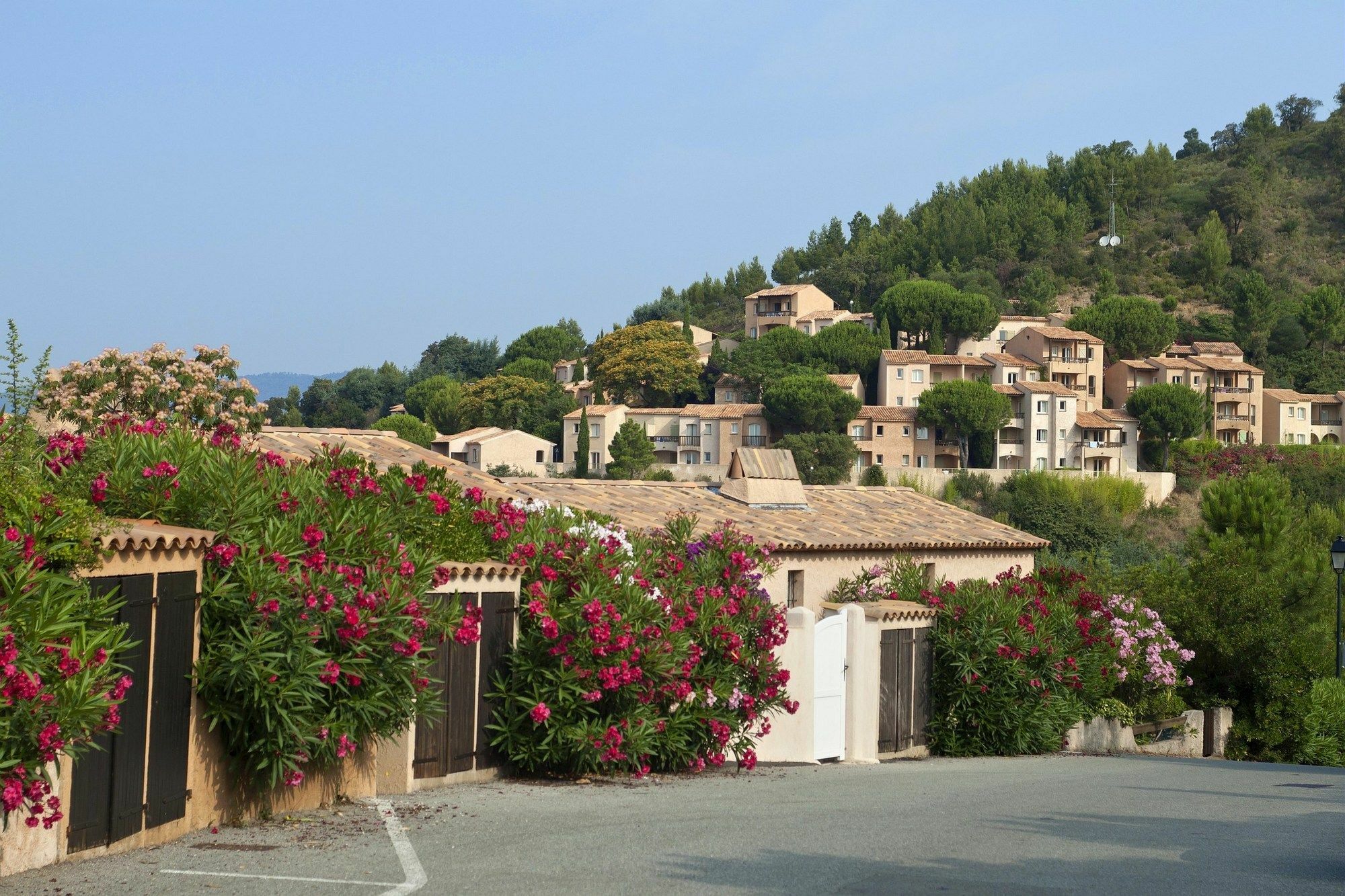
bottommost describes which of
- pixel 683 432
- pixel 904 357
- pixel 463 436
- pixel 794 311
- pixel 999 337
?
→ pixel 463 436

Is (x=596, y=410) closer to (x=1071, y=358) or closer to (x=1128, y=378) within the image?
(x=1071, y=358)

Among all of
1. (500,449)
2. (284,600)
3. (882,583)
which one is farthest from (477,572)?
(500,449)

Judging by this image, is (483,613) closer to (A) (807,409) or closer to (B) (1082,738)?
(B) (1082,738)

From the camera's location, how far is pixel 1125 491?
8844cm

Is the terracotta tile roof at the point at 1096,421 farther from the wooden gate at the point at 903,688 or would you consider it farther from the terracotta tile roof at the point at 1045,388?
the wooden gate at the point at 903,688

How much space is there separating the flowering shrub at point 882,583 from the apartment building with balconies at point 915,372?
266ft

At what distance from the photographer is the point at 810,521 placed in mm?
27641

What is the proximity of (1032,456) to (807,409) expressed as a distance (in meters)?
16.6

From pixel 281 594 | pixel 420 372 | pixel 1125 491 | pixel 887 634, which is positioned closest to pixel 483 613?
pixel 281 594

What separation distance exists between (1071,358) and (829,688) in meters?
96.7

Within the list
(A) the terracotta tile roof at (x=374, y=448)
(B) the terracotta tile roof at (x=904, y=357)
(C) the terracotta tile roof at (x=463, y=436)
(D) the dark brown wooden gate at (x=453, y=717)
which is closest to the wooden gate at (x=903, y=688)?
(A) the terracotta tile roof at (x=374, y=448)

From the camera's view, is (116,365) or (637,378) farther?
(637,378)

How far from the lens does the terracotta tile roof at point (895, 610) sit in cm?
1848

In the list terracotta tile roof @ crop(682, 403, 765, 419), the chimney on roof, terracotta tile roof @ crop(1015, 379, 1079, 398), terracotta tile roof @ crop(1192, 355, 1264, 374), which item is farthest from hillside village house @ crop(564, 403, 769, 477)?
the chimney on roof
